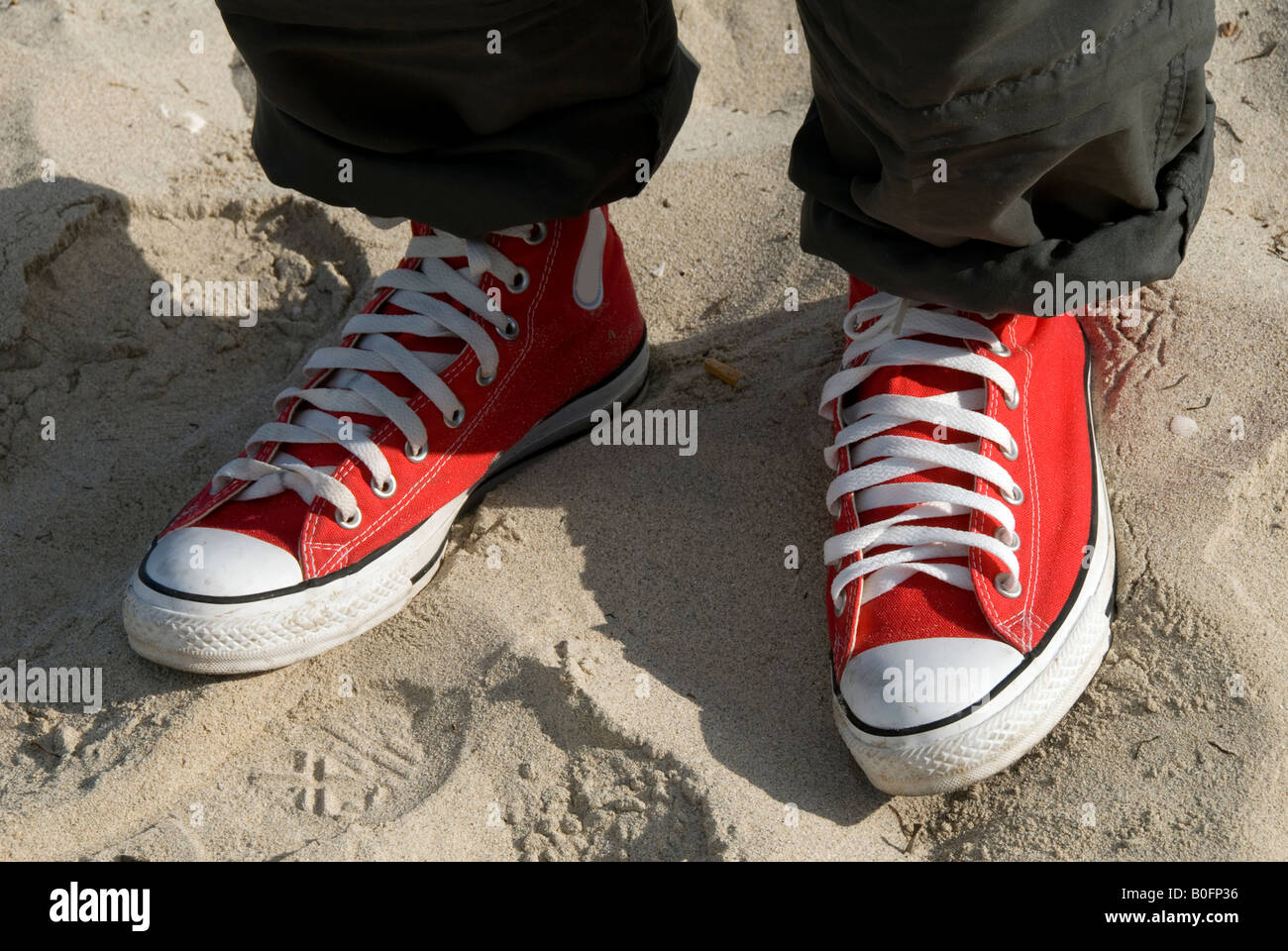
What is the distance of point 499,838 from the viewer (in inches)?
56.1

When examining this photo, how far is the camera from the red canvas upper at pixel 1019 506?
4.69 ft

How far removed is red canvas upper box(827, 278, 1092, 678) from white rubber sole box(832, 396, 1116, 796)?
4 cm

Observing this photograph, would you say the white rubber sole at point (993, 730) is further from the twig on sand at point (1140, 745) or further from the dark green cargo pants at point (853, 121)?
the dark green cargo pants at point (853, 121)

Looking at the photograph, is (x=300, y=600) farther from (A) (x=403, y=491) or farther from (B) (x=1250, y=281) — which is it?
(B) (x=1250, y=281)

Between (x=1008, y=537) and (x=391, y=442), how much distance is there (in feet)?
2.80

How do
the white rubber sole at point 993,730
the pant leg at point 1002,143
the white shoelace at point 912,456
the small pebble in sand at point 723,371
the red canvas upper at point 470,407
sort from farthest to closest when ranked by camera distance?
the small pebble in sand at point 723,371
the red canvas upper at point 470,407
the white shoelace at point 912,456
the white rubber sole at point 993,730
the pant leg at point 1002,143

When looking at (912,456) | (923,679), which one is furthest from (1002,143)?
(923,679)

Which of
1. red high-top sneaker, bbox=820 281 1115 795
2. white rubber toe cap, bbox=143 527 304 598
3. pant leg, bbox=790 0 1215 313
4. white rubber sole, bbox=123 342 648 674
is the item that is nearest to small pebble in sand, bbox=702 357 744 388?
red high-top sneaker, bbox=820 281 1115 795

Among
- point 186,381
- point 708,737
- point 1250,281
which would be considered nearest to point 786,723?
point 708,737

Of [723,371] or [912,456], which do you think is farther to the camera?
[723,371]

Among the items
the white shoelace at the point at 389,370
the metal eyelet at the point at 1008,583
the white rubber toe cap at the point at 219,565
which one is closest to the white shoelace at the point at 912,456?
the metal eyelet at the point at 1008,583

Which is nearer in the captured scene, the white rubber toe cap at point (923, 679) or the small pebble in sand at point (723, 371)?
the white rubber toe cap at point (923, 679)

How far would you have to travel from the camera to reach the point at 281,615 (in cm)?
157

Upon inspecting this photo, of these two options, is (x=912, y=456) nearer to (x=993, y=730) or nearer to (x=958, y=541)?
(x=958, y=541)
